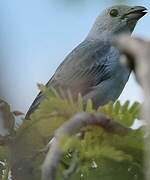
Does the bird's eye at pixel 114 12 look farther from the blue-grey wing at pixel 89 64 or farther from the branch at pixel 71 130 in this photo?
→ the branch at pixel 71 130

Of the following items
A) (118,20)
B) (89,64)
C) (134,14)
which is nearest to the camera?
(89,64)

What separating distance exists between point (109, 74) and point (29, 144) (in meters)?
3.30

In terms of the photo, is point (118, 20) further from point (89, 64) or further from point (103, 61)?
point (89, 64)

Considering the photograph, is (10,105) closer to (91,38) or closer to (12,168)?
(12,168)

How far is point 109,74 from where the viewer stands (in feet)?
13.5

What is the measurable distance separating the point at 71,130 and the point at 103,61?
379cm

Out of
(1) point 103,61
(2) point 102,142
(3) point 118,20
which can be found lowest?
(1) point 103,61

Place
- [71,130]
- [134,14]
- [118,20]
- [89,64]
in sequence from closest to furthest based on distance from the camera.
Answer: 1. [71,130]
2. [89,64]
3. [134,14]
4. [118,20]

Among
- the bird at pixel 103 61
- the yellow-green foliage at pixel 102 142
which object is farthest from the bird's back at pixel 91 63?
the yellow-green foliage at pixel 102 142

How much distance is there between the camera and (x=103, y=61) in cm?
432

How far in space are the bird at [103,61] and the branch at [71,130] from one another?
2.82 metres

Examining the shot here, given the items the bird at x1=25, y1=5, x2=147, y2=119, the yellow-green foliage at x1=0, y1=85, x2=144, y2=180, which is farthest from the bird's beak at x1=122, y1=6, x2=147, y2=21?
the yellow-green foliage at x1=0, y1=85, x2=144, y2=180

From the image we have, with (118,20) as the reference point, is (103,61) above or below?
below

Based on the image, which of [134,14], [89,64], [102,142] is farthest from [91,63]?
[102,142]
